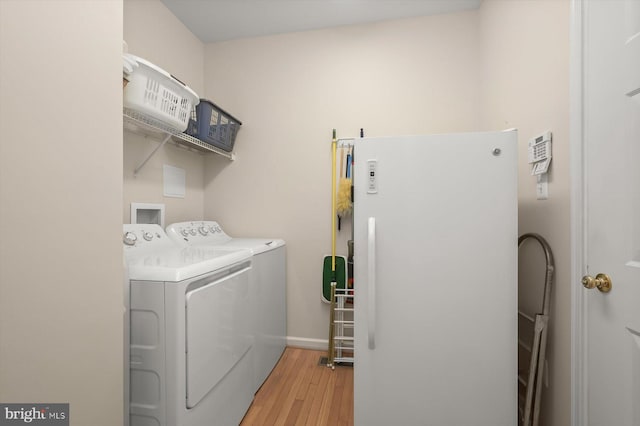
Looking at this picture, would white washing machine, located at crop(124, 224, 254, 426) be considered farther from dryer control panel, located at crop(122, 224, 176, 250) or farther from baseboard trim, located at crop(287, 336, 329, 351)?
baseboard trim, located at crop(287, 336, 329, 351)

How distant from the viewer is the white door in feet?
2.55

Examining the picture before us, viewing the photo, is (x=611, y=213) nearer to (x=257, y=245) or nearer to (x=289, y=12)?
(x=257, y=245)

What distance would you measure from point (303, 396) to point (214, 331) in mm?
901

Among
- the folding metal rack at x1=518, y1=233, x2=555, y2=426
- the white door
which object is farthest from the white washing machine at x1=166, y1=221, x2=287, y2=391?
the white door

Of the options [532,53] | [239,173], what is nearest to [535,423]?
[532,53]

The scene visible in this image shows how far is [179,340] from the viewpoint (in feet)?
3.27

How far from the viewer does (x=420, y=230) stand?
1.23m

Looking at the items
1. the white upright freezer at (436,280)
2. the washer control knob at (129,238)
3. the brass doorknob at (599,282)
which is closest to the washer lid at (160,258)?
the washer control knob at (129,238)

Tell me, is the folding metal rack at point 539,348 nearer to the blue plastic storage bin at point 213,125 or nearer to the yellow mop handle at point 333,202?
the yellow mop handle at point 333,202

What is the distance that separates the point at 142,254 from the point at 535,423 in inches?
79.9

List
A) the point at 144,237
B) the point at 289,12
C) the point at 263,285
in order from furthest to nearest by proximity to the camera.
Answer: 1. the point at 289,12
2. the point at 263,285
3. the point at 144,237

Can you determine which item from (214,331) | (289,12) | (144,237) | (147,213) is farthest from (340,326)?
(289,12)

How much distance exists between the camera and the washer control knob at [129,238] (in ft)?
4.32

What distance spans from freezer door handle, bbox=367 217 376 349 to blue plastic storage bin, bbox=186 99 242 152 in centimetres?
144
